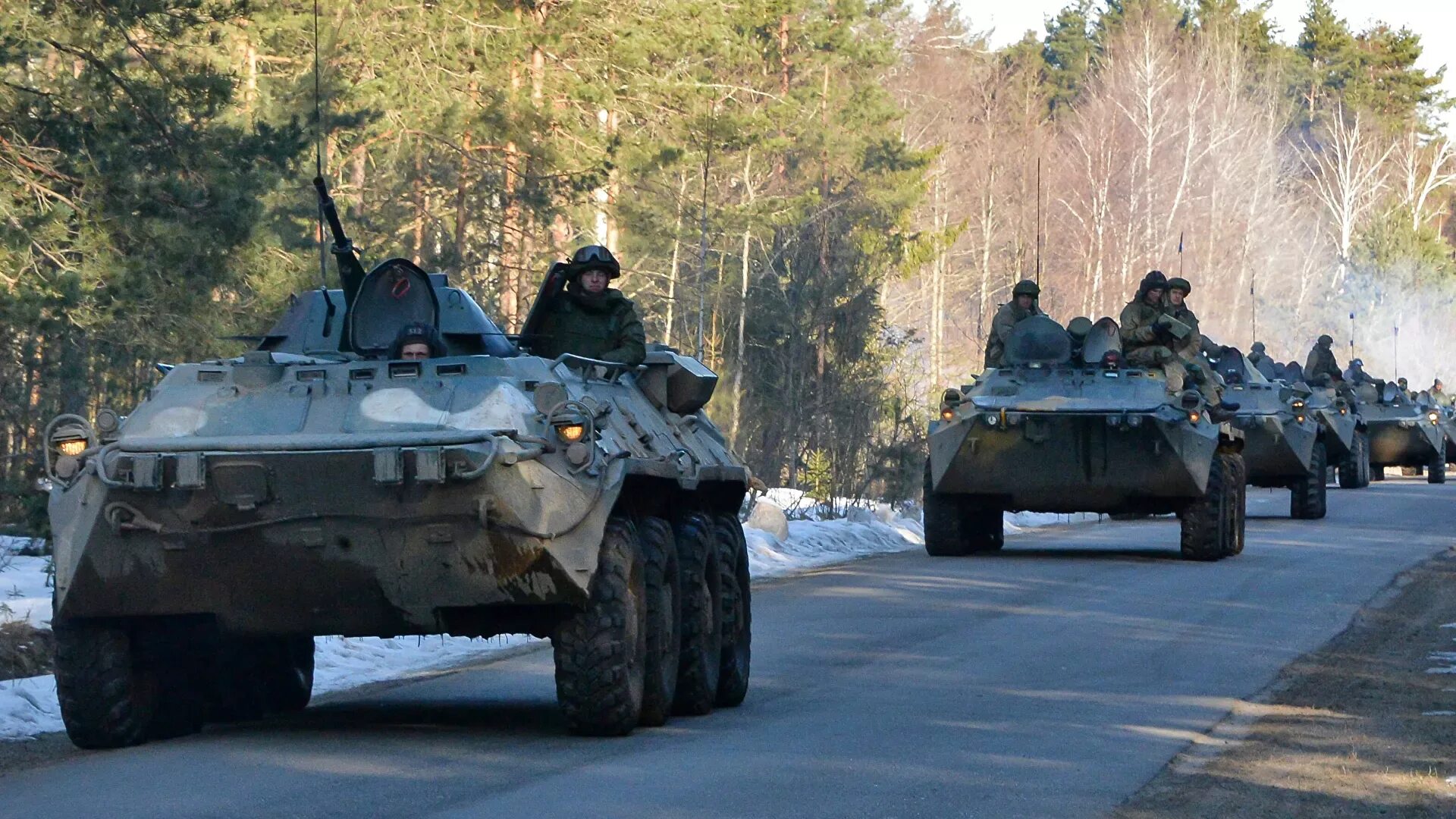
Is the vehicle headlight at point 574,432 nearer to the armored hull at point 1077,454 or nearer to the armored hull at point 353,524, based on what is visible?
the armored hull at point 353,524

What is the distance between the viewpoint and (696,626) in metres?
9.55

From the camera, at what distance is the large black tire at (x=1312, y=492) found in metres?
25.6

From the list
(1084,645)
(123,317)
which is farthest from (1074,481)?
(123,317)

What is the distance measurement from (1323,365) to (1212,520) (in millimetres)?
14244

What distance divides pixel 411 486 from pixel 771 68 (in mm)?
33543

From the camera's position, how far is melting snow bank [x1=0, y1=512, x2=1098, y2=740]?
9805 mm

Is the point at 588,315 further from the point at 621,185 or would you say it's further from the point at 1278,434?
the point at 621,185

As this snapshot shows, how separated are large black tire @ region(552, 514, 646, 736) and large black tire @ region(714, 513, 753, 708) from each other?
1387mm

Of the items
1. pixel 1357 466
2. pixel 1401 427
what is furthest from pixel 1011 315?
pixel 1401 427

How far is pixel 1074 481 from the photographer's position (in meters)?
18.5

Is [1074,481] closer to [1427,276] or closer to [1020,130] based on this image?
[1020,130]

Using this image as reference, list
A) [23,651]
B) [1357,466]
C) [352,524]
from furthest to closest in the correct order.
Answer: [1357,466] < [23,651] < [352,524]

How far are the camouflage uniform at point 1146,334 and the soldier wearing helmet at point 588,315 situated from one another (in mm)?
9759

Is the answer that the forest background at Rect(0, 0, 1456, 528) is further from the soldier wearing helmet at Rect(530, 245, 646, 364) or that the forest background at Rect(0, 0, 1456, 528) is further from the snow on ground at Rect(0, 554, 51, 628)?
the soldier wearing helmet at Rect(530, 245, 646, 364)
